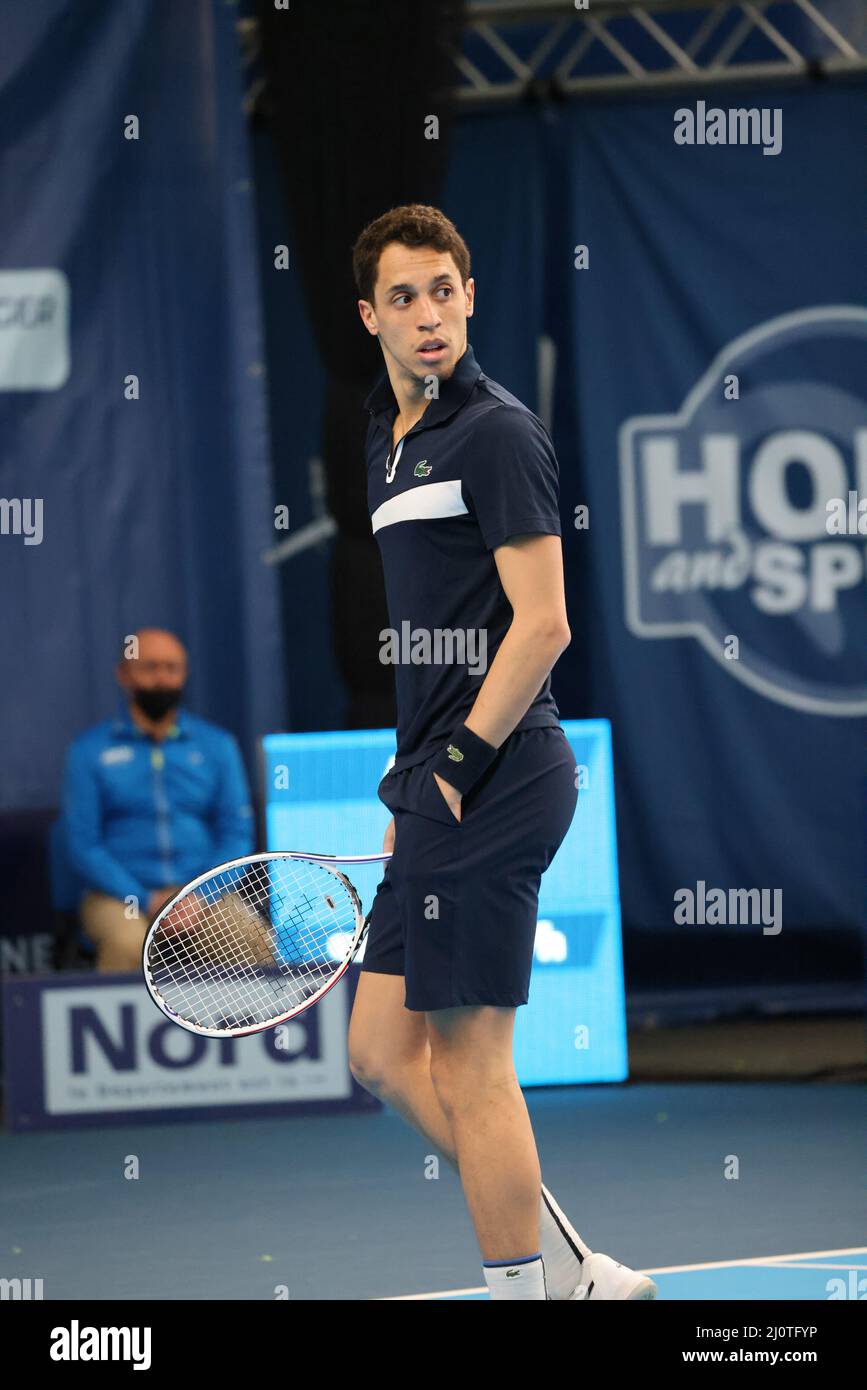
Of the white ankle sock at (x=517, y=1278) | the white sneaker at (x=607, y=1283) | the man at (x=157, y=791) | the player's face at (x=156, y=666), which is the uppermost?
the player's face at (x=156, y=666)

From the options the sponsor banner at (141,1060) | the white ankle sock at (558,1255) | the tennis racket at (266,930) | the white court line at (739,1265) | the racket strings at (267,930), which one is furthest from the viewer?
the sponsor banner at (141,1060)

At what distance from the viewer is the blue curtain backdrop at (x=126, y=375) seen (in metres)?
6.64

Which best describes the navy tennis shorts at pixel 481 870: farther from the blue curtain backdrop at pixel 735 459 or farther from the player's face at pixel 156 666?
the blue curtain backdrop at pixel 735 459

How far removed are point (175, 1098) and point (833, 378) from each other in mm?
3504

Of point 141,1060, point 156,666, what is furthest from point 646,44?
point 141,1060

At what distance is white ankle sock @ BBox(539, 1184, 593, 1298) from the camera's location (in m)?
3.35

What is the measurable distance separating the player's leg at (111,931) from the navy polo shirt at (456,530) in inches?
125

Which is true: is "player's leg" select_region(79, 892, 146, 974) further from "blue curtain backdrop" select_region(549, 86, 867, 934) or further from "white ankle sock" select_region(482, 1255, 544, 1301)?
"white ankle sock" select_region(482, 1255, 544, 1301)

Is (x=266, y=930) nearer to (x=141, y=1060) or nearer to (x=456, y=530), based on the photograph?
(x=456, y=530)

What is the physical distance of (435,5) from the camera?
6.44 meters

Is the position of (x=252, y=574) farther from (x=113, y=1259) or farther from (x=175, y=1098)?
(x=113, y=1259)

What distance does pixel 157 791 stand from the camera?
6516mm

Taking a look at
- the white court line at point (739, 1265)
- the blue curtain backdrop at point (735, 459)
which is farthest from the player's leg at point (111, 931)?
the white court line at point (739, 1265)
